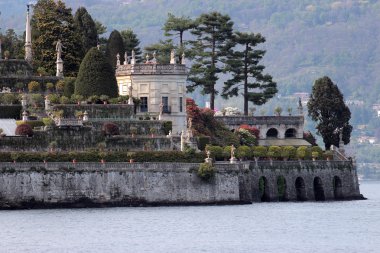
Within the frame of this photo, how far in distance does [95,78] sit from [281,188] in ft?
57.3

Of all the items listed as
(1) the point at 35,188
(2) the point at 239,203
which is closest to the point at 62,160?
(1) the point at 35,188

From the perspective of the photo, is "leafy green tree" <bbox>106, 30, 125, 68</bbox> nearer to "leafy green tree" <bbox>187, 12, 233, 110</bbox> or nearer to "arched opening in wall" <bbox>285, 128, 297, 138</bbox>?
"leafy green tree" <bbox>187, 12, 233, 110</bbox>

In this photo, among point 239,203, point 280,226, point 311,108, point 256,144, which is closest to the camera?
point 280,226

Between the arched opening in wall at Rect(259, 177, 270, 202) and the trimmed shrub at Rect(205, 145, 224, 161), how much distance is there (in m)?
5.85

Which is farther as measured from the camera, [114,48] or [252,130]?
[114,48]

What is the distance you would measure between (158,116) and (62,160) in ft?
58.8

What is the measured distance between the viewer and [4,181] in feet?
399

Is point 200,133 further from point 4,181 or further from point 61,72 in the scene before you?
point 4,181

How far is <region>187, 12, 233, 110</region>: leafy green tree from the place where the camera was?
543 feet

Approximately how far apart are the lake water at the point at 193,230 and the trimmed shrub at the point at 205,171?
2.36 metres

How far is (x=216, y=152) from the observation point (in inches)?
5290

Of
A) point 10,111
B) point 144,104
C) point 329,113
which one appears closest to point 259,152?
point 144,104

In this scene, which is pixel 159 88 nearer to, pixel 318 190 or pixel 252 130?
pixel 252 130

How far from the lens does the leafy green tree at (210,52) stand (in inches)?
6521
